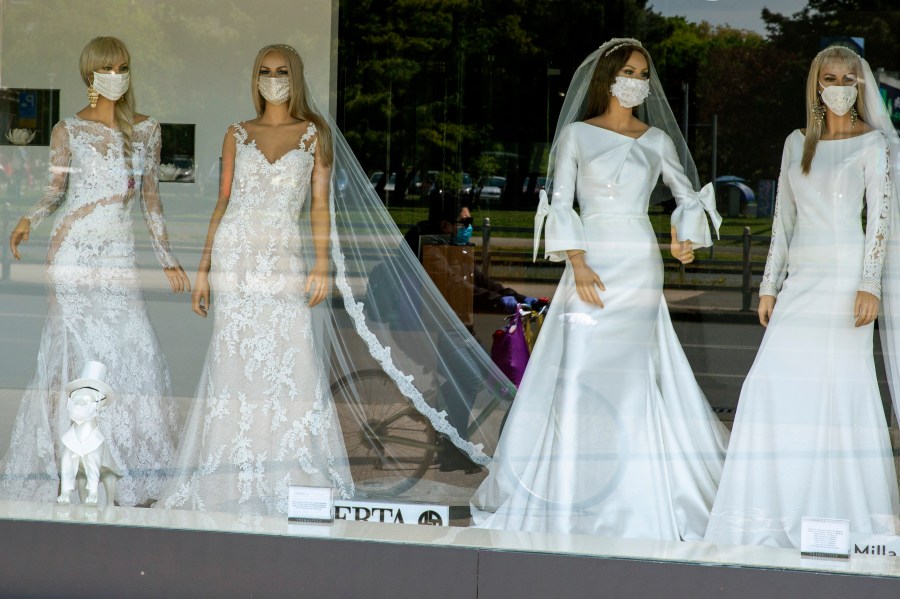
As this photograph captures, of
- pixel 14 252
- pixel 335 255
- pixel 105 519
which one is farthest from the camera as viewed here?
pixel 14 252

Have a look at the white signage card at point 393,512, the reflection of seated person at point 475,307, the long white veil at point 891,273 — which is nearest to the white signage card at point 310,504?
the white signage card at point 393,512

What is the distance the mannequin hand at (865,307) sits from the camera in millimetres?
3832

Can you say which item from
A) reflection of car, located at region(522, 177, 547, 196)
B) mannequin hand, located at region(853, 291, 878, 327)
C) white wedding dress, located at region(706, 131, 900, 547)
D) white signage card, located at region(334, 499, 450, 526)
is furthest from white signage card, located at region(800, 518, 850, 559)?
reflection of car, located at region(522, 177, 547, 196)

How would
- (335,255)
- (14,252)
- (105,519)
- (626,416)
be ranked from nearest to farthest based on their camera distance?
1. (105,519)
2. (626,416)
3. (335,255)
4. (14,252)

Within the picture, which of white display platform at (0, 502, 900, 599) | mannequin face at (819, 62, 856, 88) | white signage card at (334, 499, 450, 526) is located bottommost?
white display platform at (0, 502, 900, 599)

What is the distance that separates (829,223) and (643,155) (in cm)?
66

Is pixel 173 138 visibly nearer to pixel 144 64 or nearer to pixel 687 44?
pixel 144 64

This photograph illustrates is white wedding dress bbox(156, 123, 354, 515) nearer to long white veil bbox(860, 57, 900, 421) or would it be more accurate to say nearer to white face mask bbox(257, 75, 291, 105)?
white face mask bbox(257, 75, 291, 105)

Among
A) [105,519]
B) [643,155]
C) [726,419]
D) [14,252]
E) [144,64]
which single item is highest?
[144,64]

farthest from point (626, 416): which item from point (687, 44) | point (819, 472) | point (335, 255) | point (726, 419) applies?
point (687, 44)

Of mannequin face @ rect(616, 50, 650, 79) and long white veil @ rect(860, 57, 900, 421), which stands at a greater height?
mannequin face @ rect(616, 50, 650, 79)

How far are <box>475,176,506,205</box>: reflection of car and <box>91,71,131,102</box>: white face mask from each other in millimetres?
1622

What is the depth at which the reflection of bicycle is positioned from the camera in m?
4.38

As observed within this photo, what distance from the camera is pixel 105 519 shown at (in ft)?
12.1
